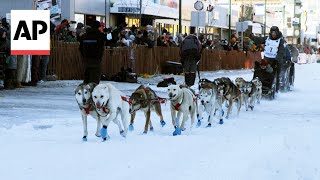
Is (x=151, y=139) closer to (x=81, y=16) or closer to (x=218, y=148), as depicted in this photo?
(x=218, y=148)

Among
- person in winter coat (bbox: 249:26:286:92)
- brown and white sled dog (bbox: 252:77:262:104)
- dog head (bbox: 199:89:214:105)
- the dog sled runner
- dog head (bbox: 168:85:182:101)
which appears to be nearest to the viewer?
Result: dog head (bbox: 168:85:182:101)

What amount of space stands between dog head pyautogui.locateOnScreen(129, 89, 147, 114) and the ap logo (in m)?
5.25

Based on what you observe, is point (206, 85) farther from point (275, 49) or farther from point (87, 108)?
point (275, 49)

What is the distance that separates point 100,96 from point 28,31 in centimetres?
610

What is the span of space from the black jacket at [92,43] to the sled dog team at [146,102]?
8.84 feet

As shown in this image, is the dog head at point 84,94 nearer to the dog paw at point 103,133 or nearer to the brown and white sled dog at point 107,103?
the brown and white sled dog at point 107,103

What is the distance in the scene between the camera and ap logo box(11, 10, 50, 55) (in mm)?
13453

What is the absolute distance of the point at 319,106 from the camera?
14031 mm

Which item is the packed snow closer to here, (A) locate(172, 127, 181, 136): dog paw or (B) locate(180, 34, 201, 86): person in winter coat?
(A) locate(172, 127, 181, 136): dog paw

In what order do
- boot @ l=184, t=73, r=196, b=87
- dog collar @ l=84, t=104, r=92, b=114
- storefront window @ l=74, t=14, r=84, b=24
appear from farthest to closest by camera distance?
storefront window @ l=74, t=14, r=84, b=24
boot @ l=184, t=73, r=196, b=87
dog collar @ l=84, t=104, r=92, b=114

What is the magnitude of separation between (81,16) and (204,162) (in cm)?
2231

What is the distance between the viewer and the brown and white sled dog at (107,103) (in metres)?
7.64

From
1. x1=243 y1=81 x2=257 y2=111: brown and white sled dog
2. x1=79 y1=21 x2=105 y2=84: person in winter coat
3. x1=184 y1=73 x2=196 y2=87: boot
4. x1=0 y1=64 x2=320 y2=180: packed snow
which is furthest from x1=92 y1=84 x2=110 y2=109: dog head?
x1=184 y1=73 x2=196 y2=87: boot

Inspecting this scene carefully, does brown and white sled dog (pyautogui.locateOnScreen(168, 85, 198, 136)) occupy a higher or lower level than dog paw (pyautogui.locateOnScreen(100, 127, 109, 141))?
higher
